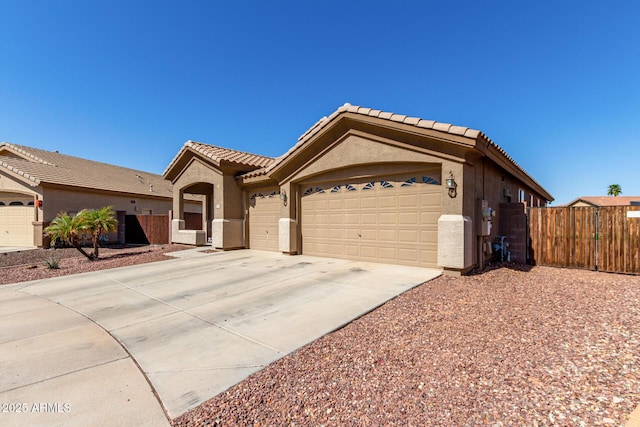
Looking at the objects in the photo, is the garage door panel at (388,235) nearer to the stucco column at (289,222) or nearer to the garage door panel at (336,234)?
the garage door panel at (336,234)

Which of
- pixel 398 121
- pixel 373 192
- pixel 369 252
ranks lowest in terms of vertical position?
pixel 369 252

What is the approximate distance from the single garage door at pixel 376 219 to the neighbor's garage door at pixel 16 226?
52.3ft

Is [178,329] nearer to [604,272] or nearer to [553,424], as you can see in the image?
[553,424]

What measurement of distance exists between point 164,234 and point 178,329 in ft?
48.0

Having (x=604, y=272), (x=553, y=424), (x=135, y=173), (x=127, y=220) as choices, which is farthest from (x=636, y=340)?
(x=135, y=173)

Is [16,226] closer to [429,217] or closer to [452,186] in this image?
[429,217]

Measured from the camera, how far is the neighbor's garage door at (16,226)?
15.8 m

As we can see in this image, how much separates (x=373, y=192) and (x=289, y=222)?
3.68 meters

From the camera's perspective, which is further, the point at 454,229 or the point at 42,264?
the point at 42,264

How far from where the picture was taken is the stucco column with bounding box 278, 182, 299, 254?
1132 centimetres

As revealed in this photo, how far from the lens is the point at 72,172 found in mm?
18016

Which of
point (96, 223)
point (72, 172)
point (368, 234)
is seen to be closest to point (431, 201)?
point (368, 234)

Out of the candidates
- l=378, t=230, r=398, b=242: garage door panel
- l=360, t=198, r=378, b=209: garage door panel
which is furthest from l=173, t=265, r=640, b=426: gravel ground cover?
l=360, t=198, r=378, b=209: garage door panel

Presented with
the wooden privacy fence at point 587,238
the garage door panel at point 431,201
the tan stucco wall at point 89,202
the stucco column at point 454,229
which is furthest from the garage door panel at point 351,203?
Result: the tan stucco wall at point 89,202
